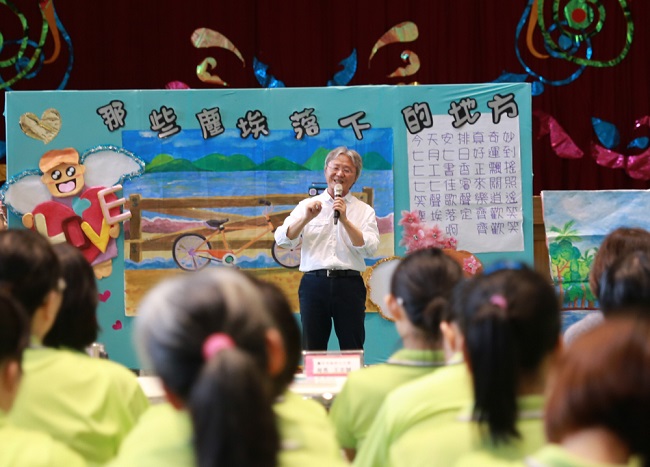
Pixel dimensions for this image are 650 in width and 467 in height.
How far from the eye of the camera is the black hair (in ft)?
4.52

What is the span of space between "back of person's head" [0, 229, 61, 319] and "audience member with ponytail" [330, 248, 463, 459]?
A: 69 cm

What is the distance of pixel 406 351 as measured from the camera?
2.00 metres

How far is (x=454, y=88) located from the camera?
5203 mm

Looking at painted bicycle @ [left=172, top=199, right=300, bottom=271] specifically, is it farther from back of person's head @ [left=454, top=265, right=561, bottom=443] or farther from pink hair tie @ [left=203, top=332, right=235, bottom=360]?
pink hair tie @ [left=203, top=332, right=235, bottom=360]

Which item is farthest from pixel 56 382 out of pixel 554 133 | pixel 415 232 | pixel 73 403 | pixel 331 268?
pixel 554 133

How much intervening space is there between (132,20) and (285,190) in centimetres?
193

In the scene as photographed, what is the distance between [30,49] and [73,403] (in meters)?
5.12

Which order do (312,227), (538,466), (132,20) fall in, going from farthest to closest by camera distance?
(132,20) → (312,227) → (538,466)

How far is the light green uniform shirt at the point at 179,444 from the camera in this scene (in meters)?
1.15

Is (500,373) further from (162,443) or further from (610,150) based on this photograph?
(610,150)

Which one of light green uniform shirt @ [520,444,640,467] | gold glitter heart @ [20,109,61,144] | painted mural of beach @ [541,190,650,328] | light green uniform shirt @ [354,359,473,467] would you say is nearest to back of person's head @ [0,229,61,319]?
light green uniform shirt @ [354,359,473,467]

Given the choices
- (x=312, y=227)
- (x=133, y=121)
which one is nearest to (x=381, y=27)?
(x=133, y=121)

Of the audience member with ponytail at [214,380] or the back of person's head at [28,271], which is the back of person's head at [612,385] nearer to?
the audience member with ponytail at [214,380]

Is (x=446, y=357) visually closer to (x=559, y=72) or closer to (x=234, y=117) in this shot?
(x=234, y=117)
